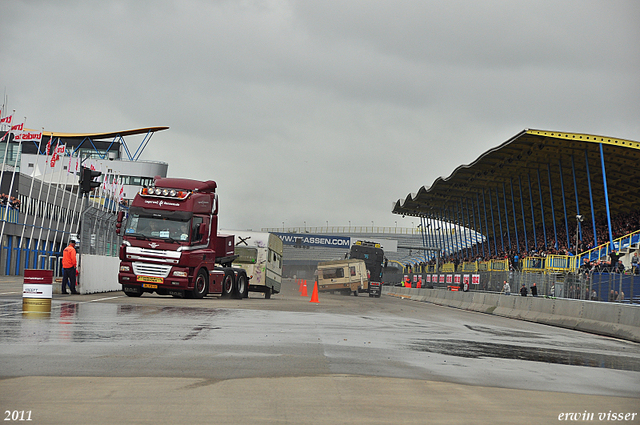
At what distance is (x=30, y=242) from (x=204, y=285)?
3980 centimetres

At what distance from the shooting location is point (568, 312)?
2284cm

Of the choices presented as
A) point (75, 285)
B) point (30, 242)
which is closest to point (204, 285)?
point (75, 285)

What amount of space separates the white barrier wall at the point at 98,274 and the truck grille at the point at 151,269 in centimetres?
266

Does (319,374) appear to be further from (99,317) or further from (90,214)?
(90,214)

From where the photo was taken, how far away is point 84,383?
6988 millimetres

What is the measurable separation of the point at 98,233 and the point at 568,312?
1693cm

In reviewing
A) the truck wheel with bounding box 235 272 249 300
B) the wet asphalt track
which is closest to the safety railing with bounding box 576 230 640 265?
the truck wheel with bounding box 235 272 249 300

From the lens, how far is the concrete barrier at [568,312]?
18875mm

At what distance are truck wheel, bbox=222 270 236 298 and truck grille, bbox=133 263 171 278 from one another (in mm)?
3588

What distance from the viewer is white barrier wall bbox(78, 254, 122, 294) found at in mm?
25891

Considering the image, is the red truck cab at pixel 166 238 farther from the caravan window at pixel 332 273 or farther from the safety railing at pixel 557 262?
the caravan window at pixel 332 273

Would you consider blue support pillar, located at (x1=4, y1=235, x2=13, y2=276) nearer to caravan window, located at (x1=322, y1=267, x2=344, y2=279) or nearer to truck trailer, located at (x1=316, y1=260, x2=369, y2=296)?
truck trailer, located at (x1=316, y1=260, x2=369, y2=296)

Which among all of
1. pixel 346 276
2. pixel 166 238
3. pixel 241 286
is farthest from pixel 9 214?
pixel 166 238

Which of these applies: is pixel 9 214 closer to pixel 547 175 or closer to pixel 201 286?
pixel 201 286
